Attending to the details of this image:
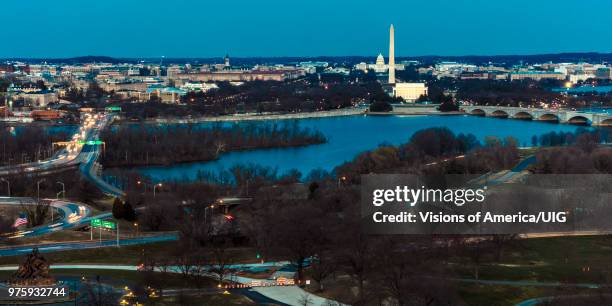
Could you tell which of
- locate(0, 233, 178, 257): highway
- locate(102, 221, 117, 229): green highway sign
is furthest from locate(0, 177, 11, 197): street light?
locate(0, 233, 178, 257): highway

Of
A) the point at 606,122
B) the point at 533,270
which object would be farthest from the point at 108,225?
the point at 606,122

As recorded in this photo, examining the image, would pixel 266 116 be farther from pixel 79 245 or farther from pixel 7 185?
pixel 79 245

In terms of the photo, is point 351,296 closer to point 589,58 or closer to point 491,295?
point 491,295

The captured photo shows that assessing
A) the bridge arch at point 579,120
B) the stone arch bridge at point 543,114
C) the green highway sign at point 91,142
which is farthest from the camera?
the bridge arch at point 579,120

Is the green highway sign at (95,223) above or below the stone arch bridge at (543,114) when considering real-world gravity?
below

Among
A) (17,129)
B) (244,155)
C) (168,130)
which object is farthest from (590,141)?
(17,129)

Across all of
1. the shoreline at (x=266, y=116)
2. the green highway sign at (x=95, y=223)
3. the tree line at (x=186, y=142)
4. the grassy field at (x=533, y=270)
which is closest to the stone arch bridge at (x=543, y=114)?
the shoreline at (x=266, y=116)

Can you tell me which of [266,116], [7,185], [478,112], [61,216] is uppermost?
[478,112]

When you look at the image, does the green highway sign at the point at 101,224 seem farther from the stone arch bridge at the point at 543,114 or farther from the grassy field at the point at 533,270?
the stone arch bridge at the point at 543,114

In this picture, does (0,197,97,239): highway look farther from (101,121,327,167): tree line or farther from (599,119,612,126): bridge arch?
(599,119,612,126): bridge arch
